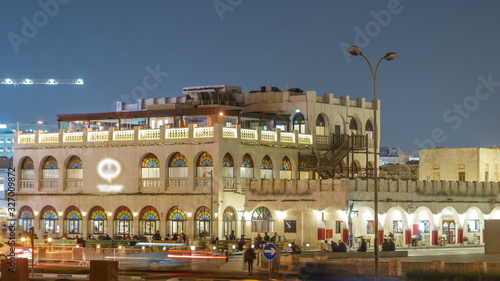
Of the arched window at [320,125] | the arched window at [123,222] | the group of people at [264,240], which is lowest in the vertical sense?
the group of people at [264,240]

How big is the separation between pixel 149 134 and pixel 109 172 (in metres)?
4.70

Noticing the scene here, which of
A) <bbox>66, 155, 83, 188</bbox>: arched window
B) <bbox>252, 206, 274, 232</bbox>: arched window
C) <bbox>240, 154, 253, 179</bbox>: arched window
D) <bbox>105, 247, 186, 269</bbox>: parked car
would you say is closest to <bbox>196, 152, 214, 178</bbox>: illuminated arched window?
<bbox>240, 154, 253, 179</bbox>: arched window

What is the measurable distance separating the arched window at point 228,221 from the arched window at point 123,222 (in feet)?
25.8

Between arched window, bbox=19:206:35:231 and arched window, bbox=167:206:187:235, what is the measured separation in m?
12.9

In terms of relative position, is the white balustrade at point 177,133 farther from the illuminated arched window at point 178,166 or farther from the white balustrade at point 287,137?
the white balustrade at point 287,137

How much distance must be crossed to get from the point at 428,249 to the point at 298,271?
22828 millimetres

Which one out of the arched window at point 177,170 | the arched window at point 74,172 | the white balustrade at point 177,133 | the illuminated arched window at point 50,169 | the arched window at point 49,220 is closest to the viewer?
the white balustrade at point 177,133

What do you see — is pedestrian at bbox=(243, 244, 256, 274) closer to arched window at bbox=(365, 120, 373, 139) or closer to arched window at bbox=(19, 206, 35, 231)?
arched window at bbox=(19, 206, 35, 231)

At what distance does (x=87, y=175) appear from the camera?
246 feet

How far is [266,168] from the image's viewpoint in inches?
2859

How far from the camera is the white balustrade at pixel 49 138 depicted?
3029 inches

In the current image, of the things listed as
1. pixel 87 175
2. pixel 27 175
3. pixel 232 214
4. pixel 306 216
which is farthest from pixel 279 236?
pixel 27 175

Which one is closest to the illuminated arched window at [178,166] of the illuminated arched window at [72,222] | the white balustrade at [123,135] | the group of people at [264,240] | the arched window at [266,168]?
the white balustrade at [123,135]

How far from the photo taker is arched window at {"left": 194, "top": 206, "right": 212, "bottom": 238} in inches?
2712
